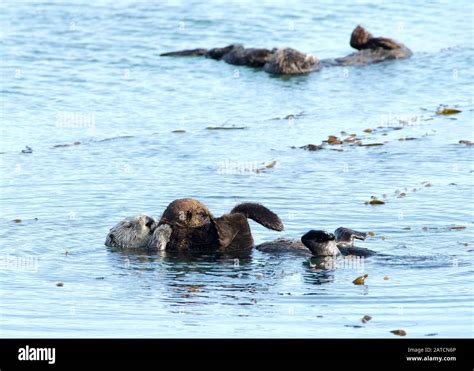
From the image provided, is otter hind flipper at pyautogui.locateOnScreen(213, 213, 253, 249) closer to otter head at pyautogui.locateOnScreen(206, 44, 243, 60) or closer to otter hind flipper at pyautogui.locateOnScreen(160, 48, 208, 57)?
otter head at pyautogui.locateOnScreen(206, 44, 243, 60)

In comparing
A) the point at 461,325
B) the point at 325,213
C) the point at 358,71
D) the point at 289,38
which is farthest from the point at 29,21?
the point at 461,325

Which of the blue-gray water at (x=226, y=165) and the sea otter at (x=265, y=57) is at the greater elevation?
the sea otter at (x=265, y=57)

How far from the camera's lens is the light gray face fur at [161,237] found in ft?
27.9

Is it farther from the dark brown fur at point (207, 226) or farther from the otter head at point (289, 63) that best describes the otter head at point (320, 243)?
the otter head at point (289, 63)

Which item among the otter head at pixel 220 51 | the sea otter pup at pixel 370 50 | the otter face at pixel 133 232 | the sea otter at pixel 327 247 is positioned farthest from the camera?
the otter head at pixel 220 51

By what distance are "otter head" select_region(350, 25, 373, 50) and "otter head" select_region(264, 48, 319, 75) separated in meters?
0.97

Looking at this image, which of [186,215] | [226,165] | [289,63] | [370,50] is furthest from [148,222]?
[370,50]

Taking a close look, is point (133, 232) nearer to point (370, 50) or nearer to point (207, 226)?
point (207, 226)

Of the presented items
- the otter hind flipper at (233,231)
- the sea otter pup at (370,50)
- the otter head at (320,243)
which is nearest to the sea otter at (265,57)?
the sea otter pup at (370,50)

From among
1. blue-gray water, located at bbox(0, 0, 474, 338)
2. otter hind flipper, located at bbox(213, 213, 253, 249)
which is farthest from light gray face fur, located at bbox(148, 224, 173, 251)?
otter hind flipper, located at bbox(213, 213, 253, 249)

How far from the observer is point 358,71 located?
1700cm

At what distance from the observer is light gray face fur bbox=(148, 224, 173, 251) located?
27.9ft

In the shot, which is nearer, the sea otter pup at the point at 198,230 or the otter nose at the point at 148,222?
the sea otter pup at the point at 198,230

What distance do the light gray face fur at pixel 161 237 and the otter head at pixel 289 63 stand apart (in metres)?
8.74
